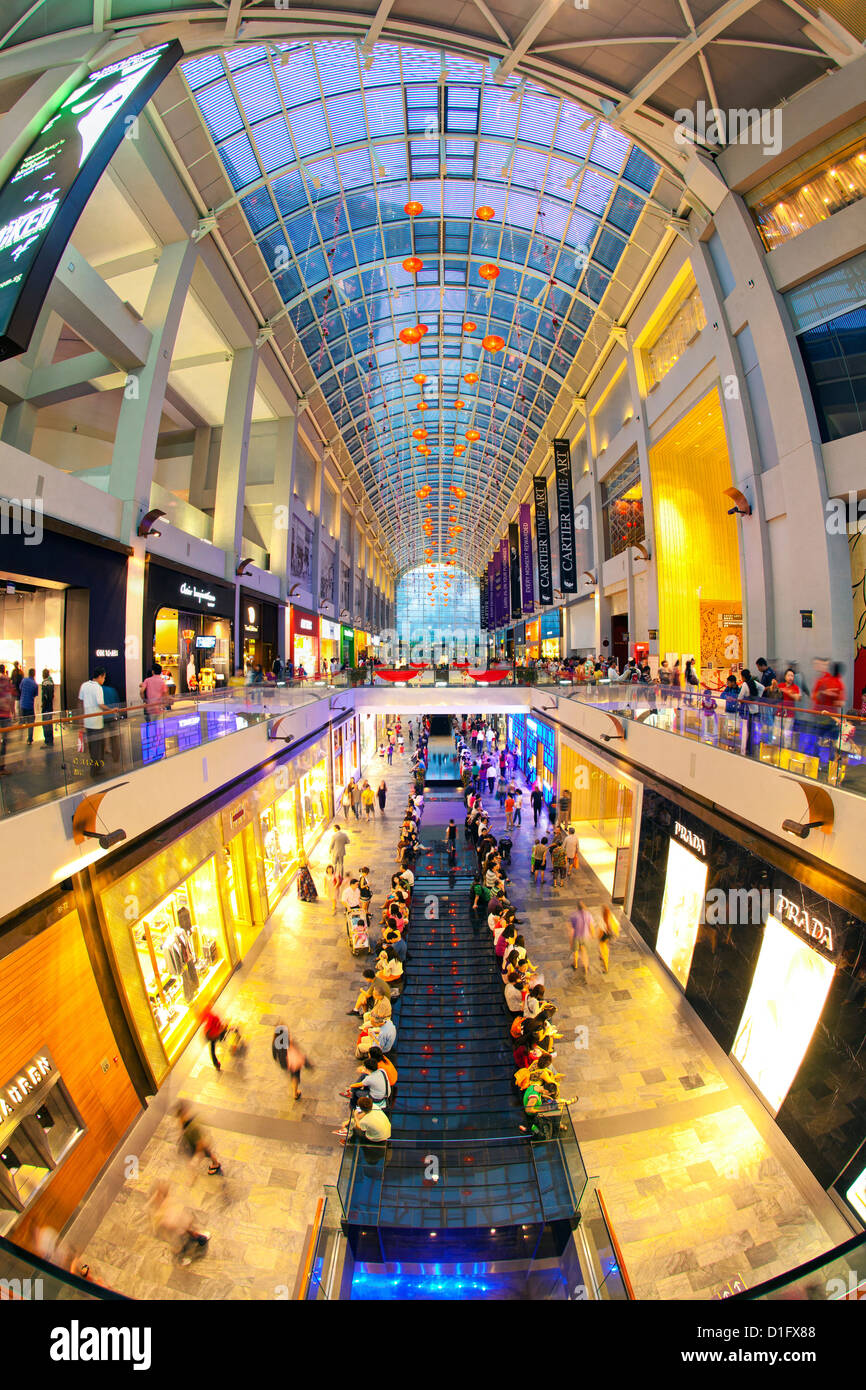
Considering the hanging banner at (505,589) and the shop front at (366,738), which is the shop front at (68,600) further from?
the hanging banner at (505,589)

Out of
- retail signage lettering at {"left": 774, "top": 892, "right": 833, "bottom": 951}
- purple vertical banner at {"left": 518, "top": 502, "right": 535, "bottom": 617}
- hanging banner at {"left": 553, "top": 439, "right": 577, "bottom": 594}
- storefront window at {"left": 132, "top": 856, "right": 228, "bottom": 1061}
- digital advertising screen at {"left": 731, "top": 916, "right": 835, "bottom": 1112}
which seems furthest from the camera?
purple vertical banner at {"left": 518, "top": 502, "right": 535, "bottom": 617}

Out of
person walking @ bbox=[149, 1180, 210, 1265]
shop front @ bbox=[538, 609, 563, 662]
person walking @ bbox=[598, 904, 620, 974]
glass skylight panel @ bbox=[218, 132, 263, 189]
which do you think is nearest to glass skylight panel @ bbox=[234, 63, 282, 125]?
glass skylight panel @ bbox=[218, 132, 263, 189]

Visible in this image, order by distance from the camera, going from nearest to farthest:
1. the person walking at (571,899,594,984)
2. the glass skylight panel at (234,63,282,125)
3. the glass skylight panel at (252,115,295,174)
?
the person walking at (571,899,594,984), the glass skylight panel at (234,63,282,125), the glass skylight panel at (252,115,295,174)

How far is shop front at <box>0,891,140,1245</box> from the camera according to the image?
15.4 feet

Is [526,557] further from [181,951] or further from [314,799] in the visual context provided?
[181,951]

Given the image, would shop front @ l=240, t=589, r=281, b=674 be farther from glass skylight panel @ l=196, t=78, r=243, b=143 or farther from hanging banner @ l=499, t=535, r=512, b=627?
hanging banner @ l=499, t=535, r=512, b=627

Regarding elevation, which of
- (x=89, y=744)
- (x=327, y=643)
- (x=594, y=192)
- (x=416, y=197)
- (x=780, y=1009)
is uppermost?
(x=416, y=197)

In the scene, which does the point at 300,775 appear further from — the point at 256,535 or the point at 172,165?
the point at 172,165

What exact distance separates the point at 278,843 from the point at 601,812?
28.7 ft

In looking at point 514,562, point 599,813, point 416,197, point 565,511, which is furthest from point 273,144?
point 514,562

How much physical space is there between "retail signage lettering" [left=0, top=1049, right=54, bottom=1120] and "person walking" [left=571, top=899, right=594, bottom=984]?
851 cm

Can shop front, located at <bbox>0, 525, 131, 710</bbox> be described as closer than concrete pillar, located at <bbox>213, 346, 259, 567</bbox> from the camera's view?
Yes

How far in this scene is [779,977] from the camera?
259 inches
